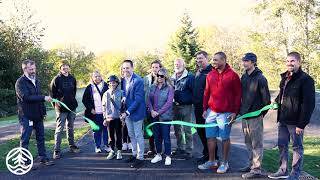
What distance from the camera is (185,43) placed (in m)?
33.1

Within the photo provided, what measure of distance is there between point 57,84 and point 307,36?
29605mm

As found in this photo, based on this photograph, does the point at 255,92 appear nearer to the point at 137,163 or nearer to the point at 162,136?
the point at 162,136

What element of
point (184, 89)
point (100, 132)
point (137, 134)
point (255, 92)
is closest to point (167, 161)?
point (137, 134)

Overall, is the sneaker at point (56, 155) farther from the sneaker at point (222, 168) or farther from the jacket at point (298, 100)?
the jacket at point (298, 100)

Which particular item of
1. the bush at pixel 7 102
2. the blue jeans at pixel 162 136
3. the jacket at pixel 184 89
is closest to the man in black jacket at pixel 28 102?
the blue jeans at pixel 162 136

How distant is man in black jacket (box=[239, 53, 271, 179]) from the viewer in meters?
6.17

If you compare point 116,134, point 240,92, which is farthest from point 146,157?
point 240,92

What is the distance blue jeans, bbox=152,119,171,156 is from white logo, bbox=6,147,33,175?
8.26 ft

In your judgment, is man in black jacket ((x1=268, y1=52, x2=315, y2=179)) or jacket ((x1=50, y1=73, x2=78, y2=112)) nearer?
man in black jacket ((x1=268, y1=52, x2=315, y2=179))

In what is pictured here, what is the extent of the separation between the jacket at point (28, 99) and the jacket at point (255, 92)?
3.87 m

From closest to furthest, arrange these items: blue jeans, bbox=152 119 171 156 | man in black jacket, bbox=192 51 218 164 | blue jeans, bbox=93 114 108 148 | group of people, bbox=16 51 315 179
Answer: group of people, bbox=16 51 315 179, man in black jacket, bbox=192 51 218 164, blue jeans, bbox=152 119 171 156, blue jeans, bbox=93 114 108 148

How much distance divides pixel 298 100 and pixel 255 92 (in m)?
0.72

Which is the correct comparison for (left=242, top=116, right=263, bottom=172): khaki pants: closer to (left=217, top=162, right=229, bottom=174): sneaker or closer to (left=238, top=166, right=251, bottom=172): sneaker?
(left=238, top=166, right=251, bottom=172): sneaker

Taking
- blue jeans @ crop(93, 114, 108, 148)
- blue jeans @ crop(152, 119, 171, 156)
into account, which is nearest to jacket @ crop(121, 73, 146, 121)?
blue jeans @ crop(152, 119, 171, 156)
